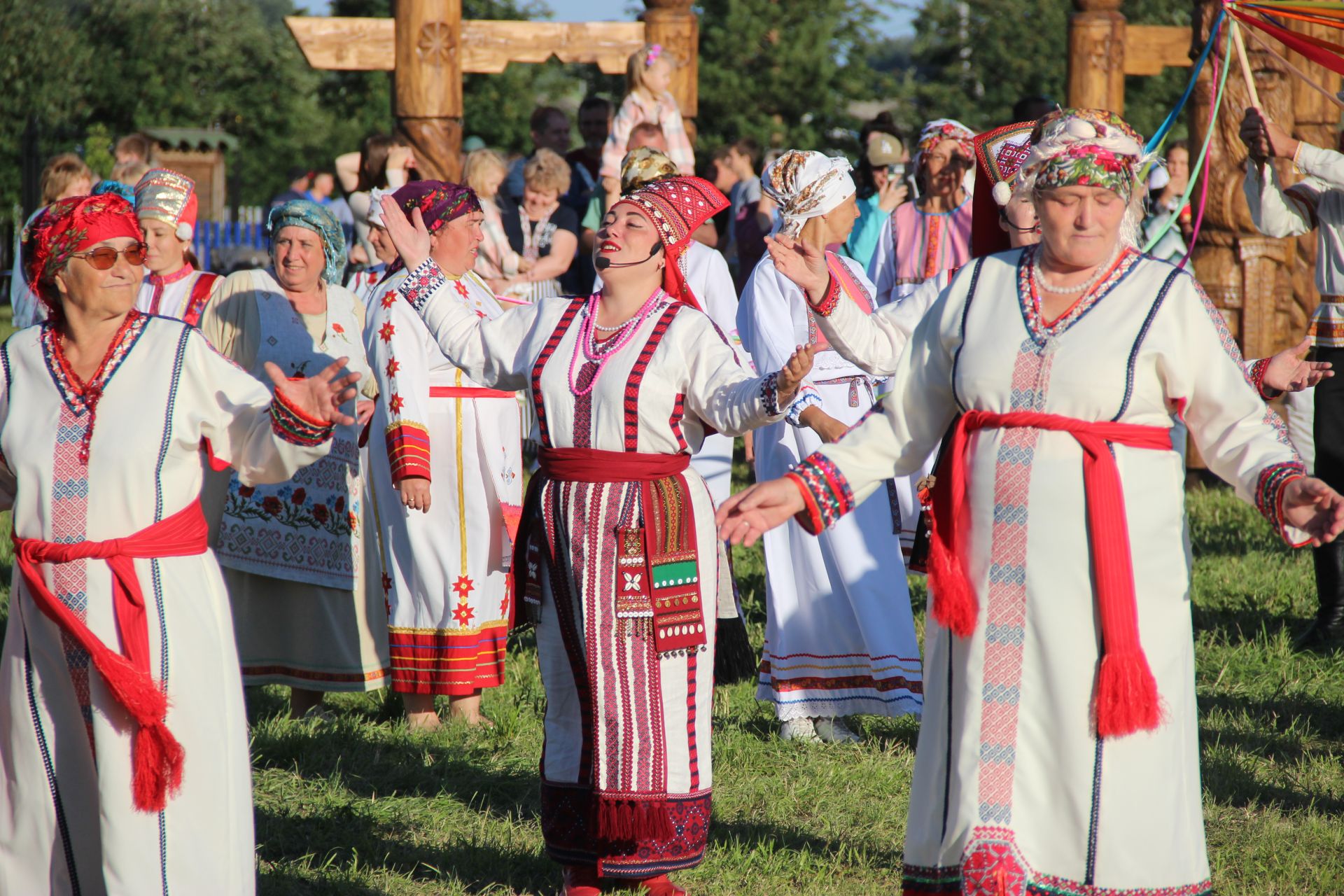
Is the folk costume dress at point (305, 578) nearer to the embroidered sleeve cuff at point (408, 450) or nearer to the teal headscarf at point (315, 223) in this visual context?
the teal headscarf at point (315, 223)

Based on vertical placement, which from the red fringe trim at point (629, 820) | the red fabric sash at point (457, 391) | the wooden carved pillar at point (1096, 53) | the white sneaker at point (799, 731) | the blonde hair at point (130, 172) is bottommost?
the white sneaker at point (799, 731)

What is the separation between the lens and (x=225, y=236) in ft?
82.8

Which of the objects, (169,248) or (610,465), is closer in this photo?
(610,465)

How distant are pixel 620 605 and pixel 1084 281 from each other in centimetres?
147

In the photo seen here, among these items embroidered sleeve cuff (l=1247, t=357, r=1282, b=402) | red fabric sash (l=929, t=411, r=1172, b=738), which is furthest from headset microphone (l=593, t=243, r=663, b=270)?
embroidered sleeve cuff (l=1247, t=357, r=1282, b=402)

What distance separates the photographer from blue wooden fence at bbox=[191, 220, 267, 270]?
2381cm

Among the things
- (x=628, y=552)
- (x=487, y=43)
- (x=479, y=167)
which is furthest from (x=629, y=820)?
(x=487, y=43)

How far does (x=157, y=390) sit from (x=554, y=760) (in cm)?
152

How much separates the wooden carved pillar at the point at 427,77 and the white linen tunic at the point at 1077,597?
279 inches

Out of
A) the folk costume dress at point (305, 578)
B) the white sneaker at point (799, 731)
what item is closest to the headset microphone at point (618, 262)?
the folk costume dress at point (305, 578)

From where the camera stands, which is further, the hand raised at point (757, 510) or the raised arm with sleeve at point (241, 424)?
the raised arm with sleeve at point (241, 424)

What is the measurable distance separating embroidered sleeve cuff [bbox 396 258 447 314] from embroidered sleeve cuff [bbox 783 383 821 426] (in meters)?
1.13

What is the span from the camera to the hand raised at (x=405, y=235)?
4531mm

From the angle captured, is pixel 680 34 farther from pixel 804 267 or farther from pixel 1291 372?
pixel 1291 372
